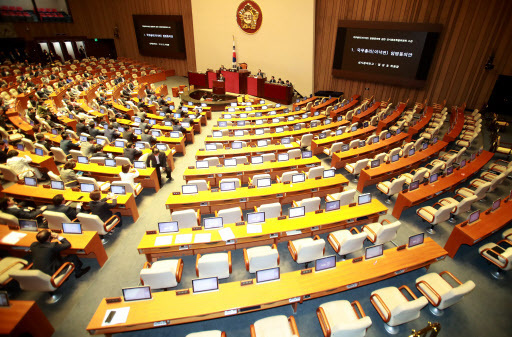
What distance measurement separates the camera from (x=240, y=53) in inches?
859

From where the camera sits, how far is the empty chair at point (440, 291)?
4273 millimetres

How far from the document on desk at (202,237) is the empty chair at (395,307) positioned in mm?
3401

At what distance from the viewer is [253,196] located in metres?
7.11

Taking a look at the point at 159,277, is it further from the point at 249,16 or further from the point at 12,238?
the point at 249,16

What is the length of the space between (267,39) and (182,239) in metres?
18.9

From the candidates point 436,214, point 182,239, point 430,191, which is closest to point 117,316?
point 182,239

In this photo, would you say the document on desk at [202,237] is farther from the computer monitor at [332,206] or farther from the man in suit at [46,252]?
the computer monitor at [332,206]

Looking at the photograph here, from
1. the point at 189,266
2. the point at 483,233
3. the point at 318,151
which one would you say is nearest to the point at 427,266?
the point at 483,233

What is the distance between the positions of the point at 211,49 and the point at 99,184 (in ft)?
63.0

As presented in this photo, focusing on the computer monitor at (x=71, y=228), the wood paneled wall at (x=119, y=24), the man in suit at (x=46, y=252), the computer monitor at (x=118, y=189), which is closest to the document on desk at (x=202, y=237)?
the man in suit at (x=46, y=252)

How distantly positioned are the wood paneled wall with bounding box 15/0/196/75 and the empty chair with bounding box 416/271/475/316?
1011 inches

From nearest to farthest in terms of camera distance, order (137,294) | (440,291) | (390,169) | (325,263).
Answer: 1. (137,294)
2. (440,291)
3. (325,263)
4. (390,169)

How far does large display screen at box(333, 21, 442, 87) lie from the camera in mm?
14562

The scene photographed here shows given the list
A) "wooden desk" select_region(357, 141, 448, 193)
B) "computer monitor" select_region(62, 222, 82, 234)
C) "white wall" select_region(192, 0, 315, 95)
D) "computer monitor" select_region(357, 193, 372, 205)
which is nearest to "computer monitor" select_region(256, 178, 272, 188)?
"computer monitor" select_region(357, 193, 372, 205)
